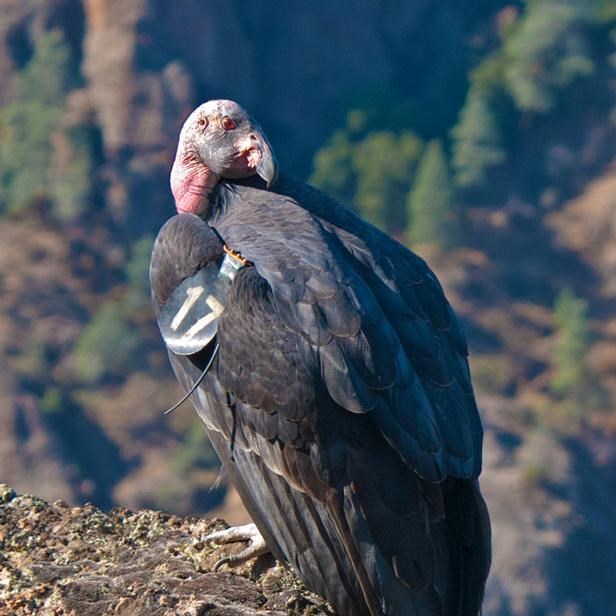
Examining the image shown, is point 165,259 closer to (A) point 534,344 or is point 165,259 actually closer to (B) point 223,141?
(B) point 223,141

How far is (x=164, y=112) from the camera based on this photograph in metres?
70.9

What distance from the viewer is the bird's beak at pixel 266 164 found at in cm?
884

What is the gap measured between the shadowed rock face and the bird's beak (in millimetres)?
2187

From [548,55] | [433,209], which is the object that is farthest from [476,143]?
[433,209]

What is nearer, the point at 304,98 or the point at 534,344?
the point at 534,344

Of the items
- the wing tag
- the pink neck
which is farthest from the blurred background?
the wing tag

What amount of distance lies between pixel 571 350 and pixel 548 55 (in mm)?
23240

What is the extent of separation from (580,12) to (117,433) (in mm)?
38313

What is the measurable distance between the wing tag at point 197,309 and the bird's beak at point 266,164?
116cm

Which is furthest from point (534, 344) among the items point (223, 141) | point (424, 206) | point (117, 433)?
point (223, 141)

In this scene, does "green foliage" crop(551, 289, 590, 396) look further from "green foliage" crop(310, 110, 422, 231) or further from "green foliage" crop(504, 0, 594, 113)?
"green foliage" crop(504, 0, 594, 113)

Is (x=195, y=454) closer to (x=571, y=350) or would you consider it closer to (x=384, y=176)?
(x=571, y=350)

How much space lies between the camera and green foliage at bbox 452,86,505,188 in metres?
76.4

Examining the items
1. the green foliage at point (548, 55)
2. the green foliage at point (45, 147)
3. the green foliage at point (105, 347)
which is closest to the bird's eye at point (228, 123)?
the green foliage at point (105, 347)
